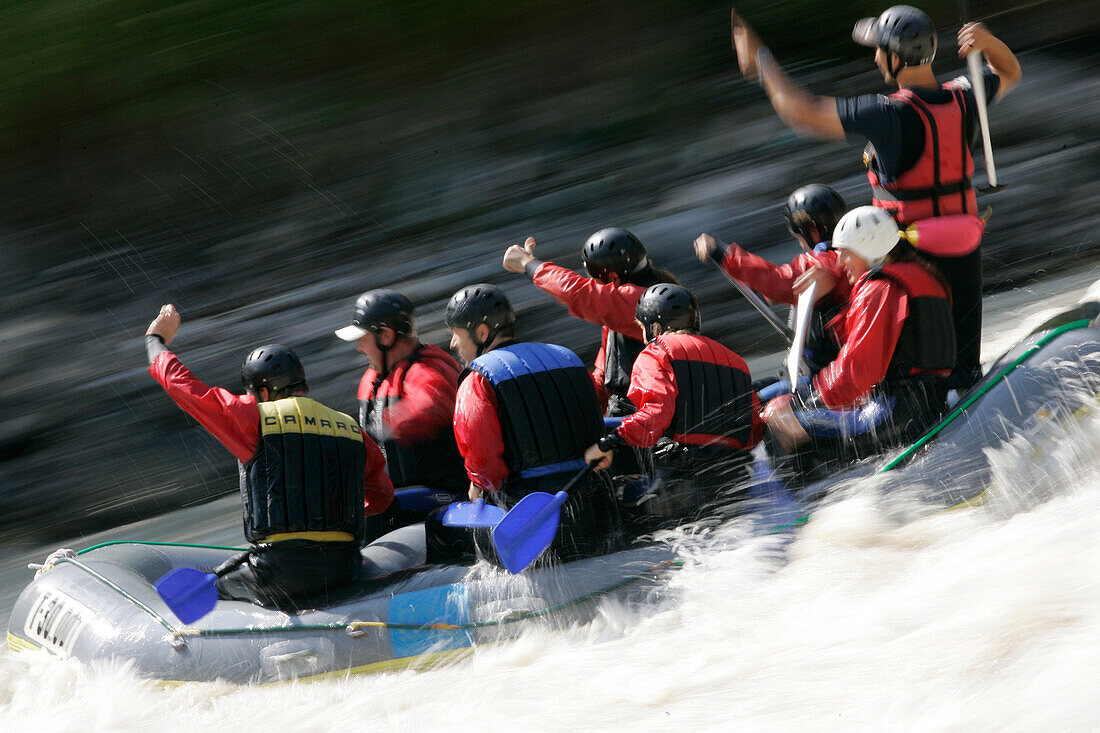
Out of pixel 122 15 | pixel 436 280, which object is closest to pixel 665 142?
pixel 436 280

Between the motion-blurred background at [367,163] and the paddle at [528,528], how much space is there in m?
4.30

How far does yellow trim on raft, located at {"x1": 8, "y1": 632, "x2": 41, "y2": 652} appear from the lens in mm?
3928

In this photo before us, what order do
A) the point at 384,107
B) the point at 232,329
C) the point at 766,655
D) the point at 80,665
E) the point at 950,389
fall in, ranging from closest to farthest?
the point at 766,655 → the point at 950,389 → the point at 80,665 → the point at 232,329 → the point at 384,107

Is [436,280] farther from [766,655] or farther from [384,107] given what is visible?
[766,655]

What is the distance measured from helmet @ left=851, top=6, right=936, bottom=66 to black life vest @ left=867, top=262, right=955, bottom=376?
0.63 metres

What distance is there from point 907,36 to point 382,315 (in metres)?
1.97

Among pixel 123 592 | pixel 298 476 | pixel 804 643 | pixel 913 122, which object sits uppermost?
pixel 913 122

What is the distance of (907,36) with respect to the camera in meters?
3.20

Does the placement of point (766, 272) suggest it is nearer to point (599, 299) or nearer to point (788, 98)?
point (599, 299)

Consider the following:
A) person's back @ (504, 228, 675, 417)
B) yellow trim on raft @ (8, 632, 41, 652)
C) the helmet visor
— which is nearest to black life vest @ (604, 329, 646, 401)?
person's back @ (504, 228, 675, 417)

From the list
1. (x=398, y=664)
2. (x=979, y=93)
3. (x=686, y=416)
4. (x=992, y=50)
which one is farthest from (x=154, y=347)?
(x=992, y=50)

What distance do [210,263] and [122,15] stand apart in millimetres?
1924

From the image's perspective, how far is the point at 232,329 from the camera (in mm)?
7816

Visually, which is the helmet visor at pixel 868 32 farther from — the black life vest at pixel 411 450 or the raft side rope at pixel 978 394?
the black life vest at pixel 411 450
